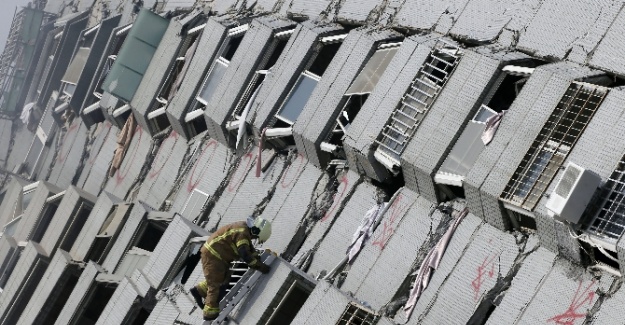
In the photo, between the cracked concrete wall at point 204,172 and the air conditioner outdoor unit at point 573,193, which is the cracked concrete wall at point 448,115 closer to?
the air conditioner outdoor unit at point 573,193

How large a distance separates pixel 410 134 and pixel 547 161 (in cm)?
343

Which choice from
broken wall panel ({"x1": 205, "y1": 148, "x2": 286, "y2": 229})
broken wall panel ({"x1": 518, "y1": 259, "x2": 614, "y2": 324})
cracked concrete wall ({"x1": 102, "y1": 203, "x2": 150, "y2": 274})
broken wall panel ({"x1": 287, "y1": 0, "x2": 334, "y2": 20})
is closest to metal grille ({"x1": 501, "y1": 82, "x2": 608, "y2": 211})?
broken wall panel ({"x1": 518, "y1": 259, "x2": 614, "y2": 324})

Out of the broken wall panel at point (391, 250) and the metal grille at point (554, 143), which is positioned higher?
the metal grille at point (554, 143)

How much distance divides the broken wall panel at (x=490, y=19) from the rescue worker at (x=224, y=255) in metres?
4.97

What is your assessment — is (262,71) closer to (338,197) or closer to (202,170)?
(202,170)

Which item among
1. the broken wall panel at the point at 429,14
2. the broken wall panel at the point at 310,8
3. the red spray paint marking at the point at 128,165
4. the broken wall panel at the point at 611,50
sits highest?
the broken wall panel at the point at 611,50

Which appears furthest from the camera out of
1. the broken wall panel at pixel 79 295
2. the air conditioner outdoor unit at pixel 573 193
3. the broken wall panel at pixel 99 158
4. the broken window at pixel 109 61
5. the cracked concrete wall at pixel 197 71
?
the broken window at pixel 109 61

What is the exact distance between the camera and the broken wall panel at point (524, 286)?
15.6m

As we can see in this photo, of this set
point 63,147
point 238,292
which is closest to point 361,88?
point 238,292

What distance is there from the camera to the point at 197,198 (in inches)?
1003

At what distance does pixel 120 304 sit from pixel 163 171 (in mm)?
6595

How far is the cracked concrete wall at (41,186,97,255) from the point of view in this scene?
27141 mm

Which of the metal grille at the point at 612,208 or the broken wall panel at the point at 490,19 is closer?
the metal grille at the point at 612,208

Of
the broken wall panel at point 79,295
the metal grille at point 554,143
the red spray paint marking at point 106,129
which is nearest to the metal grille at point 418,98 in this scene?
A: the metal grille at point 554,143
